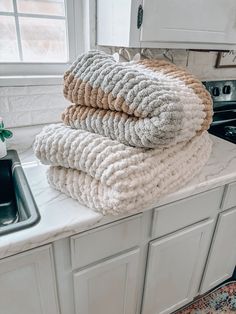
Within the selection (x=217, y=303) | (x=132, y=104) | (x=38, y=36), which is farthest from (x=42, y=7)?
(x=217, y=303)

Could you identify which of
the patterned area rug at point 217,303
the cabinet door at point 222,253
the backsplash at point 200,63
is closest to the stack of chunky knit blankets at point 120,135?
the cabinet door at point 222,253

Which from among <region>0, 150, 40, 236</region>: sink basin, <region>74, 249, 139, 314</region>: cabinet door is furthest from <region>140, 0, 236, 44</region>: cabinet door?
<region>74, 249, 139, 314</region>: cabinet door

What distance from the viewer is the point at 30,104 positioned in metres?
1.18

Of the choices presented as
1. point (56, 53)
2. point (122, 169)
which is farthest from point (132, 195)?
point (56, 53)

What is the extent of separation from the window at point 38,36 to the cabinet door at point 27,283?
88 cm

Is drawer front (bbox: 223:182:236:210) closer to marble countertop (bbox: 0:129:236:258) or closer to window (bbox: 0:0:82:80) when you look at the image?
marble countertop (bbox: 0:129:236:258)

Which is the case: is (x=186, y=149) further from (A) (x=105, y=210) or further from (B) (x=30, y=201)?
(B) (x=30, y=201)

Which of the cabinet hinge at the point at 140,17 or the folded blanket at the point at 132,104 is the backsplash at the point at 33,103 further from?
the folded blanket at the point at 132,104

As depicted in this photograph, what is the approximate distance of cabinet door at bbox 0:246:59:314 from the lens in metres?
0.63

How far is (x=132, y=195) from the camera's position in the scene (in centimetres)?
62

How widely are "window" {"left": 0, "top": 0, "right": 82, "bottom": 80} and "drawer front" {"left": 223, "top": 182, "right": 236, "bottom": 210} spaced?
0.97 meters

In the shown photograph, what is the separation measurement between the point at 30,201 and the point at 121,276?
43cm

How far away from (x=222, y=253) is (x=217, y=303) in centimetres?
38

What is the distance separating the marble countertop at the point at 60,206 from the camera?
0.60 m
